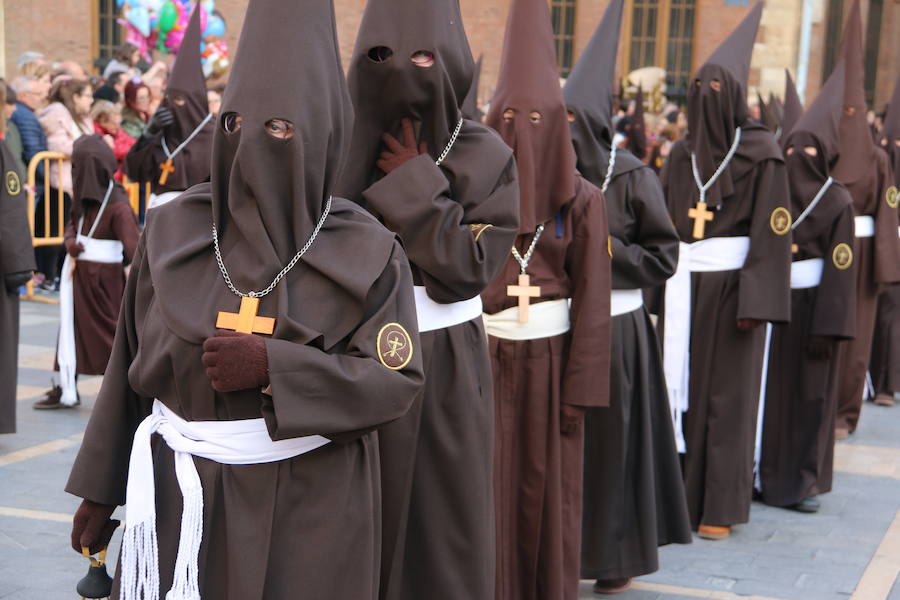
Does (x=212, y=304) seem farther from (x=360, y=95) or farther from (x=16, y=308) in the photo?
(x=16, y=308)

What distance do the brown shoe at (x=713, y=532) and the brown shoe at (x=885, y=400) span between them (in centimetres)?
454

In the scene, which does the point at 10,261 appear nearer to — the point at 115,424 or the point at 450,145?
the point at 450,145

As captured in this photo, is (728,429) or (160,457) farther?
(728,429)

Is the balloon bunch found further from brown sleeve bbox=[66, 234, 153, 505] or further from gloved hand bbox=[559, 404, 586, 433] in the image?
brown sleeve bbox=[66, 234, 153, 505]

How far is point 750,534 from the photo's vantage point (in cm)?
663

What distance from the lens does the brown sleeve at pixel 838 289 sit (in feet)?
23.5

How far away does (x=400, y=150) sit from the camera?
419cm

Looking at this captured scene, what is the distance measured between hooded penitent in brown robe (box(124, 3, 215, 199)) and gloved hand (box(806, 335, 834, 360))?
185 inches

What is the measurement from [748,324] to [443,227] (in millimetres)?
2959

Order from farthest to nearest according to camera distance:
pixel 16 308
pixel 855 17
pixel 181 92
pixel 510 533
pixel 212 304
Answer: pixel 181 92, pixel 855 17, pixel 16 308, pixel 510 533, pixel 212 304

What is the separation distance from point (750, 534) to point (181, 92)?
5.43 meters

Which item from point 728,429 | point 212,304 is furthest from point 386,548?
point 728,429

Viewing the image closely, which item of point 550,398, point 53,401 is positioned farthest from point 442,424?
point 53,401

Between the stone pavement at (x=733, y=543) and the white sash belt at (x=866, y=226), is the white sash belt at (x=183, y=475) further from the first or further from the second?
the white sash belt at (x=866, y=226)
